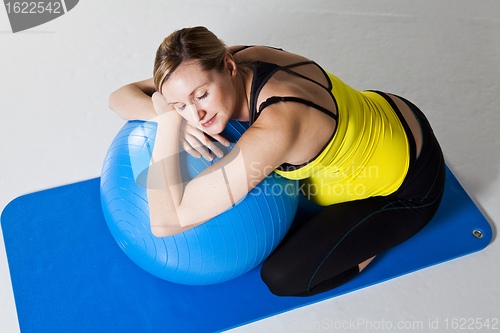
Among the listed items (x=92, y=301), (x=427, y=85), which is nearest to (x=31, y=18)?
(x=92, y=301)

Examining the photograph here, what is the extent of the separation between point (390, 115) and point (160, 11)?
2.08m

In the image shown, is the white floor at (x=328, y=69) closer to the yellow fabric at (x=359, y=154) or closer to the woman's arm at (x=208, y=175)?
the yellow fabric at (x=359, y=154)

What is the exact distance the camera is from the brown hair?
49.7 inches

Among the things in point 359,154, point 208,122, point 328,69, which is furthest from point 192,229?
point 328,69

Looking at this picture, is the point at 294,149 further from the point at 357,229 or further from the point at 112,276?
the point at 112,276

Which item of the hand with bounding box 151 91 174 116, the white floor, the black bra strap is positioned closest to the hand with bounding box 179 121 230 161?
the hand with bounding box 151 91 174 116

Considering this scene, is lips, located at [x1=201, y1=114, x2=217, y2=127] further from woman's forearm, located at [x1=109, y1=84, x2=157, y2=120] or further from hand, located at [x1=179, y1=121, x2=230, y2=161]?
woman's forearm, located at [x1=109, y1=84, x2=157, y2=120]

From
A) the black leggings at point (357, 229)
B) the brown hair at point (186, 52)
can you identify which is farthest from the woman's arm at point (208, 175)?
the black leggings at point (357, 229)

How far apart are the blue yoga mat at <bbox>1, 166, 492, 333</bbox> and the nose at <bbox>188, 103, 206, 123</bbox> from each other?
85 centimetres

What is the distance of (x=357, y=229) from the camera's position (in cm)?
172

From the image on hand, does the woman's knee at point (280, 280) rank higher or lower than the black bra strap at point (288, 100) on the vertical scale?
lower

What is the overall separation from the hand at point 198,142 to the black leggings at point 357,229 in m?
0.54

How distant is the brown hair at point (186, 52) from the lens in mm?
1263

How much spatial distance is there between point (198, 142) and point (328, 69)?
61.8 inches
